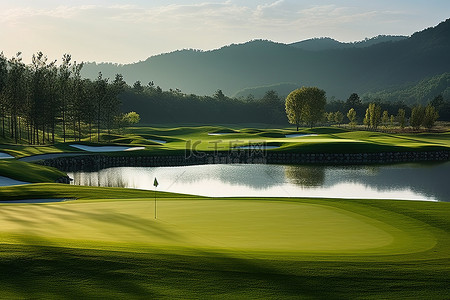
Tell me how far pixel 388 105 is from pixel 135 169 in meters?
139

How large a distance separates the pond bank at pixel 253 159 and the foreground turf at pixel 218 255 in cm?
4053

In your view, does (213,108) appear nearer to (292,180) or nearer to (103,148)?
(103,148)

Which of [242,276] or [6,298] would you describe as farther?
[242,276]

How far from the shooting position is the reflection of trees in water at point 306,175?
40.8m

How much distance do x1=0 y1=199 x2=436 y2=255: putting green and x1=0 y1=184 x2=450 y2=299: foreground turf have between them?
3cm

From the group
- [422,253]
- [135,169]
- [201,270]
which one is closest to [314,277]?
[201,270]

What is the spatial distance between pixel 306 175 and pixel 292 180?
4.31 metres

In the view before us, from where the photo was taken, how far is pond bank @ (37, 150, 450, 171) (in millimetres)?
55500

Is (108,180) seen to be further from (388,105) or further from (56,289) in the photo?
(388,105)

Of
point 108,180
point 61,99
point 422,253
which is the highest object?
point 61,99

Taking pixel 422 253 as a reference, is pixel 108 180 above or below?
below

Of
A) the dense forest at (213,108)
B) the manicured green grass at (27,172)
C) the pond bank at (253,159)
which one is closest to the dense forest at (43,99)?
the pond bank at (253,159)

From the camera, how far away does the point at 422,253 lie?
421 inches

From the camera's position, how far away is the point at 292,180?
42000 mm
